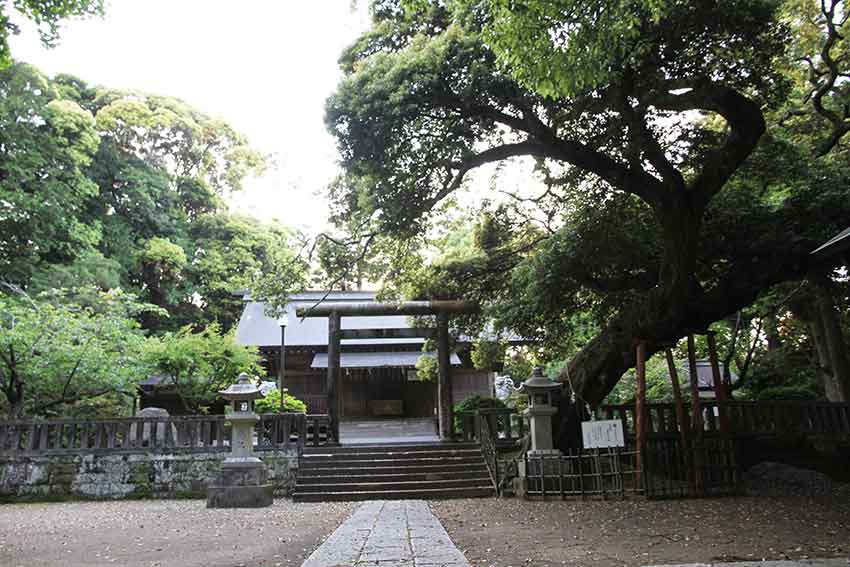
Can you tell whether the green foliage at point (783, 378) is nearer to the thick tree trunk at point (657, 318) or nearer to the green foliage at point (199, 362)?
the thick tree trunk at point (657, 318)

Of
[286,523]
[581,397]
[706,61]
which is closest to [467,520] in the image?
[286,523]

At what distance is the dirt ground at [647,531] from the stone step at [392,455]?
11.2 feet

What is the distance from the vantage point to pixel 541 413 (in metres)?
10.7

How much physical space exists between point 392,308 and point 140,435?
6.60m

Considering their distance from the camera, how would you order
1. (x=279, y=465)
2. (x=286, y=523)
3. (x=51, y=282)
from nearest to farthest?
1. (x=286, y=523)
2. (x=279, y=465)
3. (x=51, y=282)

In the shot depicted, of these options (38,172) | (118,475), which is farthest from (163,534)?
(38,172)

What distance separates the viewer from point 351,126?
29.6ft

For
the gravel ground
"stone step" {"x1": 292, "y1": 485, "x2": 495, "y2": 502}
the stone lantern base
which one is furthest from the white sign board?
the stone lantern base

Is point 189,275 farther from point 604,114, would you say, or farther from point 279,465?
point 604,114

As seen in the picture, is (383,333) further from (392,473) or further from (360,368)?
(392,473)

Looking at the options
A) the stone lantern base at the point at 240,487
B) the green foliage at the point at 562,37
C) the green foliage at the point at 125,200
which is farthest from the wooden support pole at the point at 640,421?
the green foliage at the point at 125,200

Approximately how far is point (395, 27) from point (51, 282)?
16818 millimetres

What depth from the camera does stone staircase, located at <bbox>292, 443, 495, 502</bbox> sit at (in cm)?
1148

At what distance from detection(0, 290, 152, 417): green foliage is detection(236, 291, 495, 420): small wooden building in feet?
20.9
